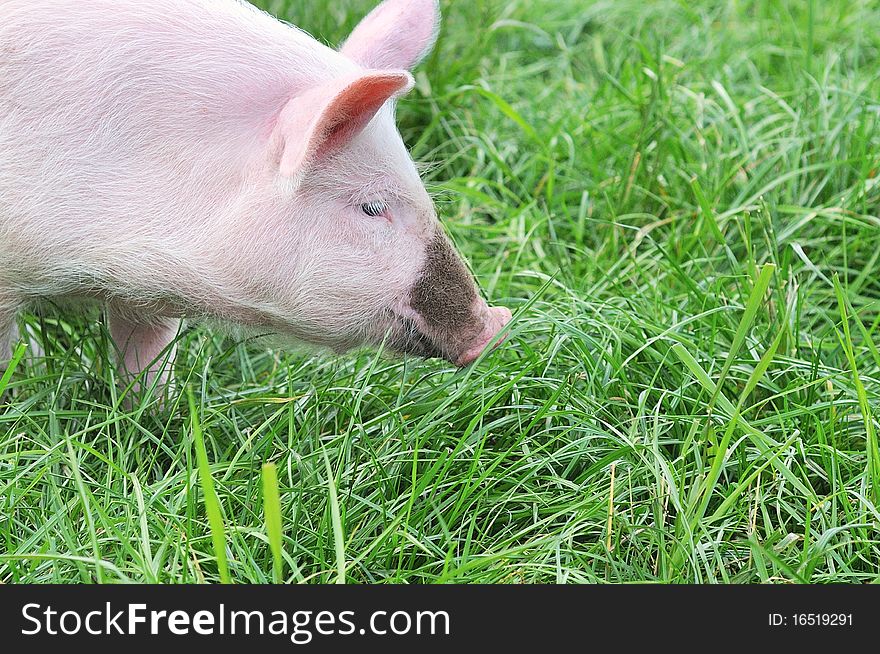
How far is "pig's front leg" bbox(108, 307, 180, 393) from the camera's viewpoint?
3502 mm

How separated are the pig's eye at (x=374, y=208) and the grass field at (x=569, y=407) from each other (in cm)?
56

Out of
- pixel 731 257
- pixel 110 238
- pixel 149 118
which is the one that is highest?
pixel 149 118

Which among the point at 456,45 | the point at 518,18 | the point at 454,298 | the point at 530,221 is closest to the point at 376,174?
the point at 454,298

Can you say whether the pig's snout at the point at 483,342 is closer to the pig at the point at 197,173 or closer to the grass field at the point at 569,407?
the grass field at the point at 569,407

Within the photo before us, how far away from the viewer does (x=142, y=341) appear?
11.9 feet

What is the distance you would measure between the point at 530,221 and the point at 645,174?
0.48 m

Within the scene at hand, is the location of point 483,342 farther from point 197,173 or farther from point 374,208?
point 197,173

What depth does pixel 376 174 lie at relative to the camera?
9.89 feet

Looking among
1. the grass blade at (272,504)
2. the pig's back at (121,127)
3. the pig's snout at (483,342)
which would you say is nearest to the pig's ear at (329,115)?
the pig's back at (121,127)

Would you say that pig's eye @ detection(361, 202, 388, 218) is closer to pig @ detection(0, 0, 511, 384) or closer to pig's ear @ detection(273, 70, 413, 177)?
pig @ detection(0, 0, 511, 384)

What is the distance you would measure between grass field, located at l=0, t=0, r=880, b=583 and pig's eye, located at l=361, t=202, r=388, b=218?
0.56 metres

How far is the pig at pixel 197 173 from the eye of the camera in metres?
2.89

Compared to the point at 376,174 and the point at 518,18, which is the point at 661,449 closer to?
the point at 376,174

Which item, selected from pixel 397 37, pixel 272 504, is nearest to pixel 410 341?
pixel 397 37
